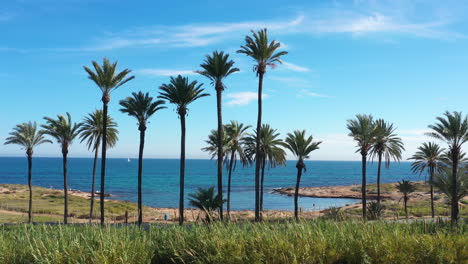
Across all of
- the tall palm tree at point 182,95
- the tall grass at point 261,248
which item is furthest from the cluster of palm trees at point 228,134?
the tall grass at point 261,248

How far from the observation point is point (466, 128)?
3569 cm

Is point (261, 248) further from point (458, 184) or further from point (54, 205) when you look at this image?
point (54, 205)

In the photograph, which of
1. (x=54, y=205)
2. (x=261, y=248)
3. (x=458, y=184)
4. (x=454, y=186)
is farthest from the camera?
(x=54, y=205)

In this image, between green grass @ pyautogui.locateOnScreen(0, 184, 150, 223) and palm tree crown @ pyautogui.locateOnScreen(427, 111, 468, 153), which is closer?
palm tree crown @ pyautogui.locateOnScreen(427, 111, 468, 153)

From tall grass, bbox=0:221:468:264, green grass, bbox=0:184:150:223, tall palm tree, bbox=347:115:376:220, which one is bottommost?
green grass, bbox=0:184:150:223

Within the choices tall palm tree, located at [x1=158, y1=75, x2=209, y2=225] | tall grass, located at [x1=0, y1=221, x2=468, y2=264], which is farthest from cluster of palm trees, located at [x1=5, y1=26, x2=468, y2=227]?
tall grass, located at [x1=0, y1=221, x2=468, y2=264]

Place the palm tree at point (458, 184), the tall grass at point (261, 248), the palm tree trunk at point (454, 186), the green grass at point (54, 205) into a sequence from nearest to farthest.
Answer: the tall grass at point (261, 248) → the palm tree trunk at point (454, 186) → the palm tree at point (458, 184) → the green grass at point (54, 205)

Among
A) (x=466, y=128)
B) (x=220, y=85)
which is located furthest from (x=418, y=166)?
(x=220, y=85)

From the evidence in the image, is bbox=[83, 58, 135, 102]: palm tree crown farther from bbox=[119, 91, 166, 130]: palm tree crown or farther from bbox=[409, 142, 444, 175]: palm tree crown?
bbox=[409, 142, 444, 175]: palm tree crown

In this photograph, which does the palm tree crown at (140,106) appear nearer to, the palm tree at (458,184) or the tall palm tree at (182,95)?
the tall palm tree at (182,95)

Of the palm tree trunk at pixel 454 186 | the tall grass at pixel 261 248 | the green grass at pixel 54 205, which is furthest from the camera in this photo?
the green grass at pixel 54 205

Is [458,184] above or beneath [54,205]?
above

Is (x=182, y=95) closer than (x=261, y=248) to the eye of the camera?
No

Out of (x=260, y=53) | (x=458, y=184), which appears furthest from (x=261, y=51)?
(x=458, y=184)
